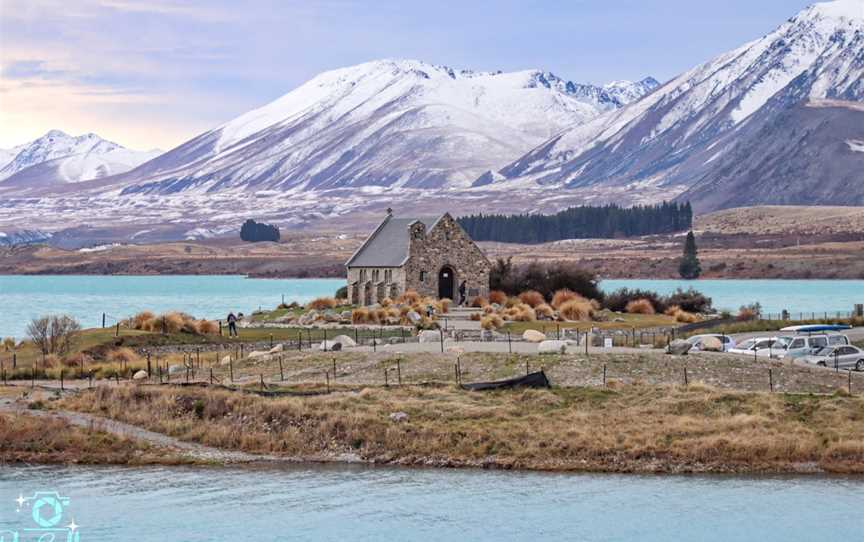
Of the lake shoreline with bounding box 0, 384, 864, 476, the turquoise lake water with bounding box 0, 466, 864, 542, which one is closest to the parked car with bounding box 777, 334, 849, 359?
the lake shoreline with bounding box 0, 384, 864, 476

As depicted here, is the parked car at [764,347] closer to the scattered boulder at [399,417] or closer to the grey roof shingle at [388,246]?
the scattered boulder at [399,417]

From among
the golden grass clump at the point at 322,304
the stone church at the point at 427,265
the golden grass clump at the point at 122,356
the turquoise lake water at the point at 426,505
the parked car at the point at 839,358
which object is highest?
the stone church at the point at 427,265

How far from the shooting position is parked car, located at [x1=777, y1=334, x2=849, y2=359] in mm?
44250

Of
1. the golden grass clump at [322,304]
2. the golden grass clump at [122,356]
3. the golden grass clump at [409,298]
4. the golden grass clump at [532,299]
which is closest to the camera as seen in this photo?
the golden grass clump at [122,356]

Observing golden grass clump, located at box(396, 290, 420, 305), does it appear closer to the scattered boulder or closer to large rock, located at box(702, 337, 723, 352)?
large rock, located at box(702, 337, 723, 352)

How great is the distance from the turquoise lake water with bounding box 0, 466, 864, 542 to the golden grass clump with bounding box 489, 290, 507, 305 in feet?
142

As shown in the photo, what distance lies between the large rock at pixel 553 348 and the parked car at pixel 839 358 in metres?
7.45

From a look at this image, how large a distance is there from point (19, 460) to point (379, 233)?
49.2 m

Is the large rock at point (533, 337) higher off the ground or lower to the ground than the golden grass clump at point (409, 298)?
lower

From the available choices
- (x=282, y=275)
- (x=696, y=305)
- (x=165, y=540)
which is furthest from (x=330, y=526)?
(x=282, y=275)

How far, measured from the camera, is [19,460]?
3338 centimetres

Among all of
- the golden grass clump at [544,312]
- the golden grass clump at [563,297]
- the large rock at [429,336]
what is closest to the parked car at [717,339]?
the large rock at [429,336]

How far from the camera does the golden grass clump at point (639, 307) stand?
74.7m

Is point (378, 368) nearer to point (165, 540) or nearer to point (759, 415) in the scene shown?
point (759, 415)
